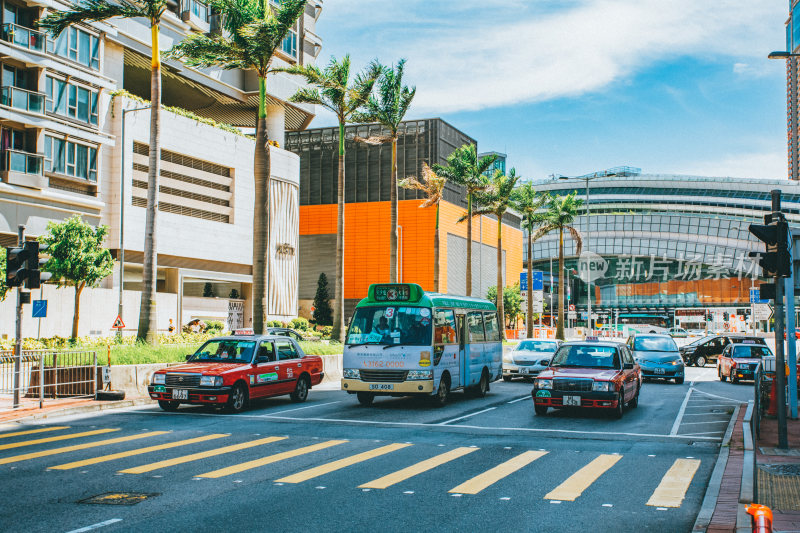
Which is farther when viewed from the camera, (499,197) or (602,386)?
(499,197)

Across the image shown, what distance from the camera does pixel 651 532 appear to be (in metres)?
6.91

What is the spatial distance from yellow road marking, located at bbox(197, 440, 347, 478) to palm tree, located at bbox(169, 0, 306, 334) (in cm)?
1470

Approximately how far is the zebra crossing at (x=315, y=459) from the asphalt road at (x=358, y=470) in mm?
29

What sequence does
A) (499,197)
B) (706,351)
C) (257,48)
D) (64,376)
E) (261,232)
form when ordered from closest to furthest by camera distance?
(64,376), (261,232), (257,48), (706,351), (499,197)

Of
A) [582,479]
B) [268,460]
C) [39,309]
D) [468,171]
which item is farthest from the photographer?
[468,171]

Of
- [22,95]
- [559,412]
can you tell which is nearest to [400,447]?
[559,412]

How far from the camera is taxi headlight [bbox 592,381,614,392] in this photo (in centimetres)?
1515

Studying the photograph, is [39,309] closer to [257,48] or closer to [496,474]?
[257,48]

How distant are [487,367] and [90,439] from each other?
11505mm

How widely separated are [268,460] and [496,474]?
3215 millimetres

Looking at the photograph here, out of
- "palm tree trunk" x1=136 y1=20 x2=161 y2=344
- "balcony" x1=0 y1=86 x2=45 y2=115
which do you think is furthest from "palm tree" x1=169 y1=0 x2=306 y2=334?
"balcony" x1=0 y1=86 x2=45 y2=115

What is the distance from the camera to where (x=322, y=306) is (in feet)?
247

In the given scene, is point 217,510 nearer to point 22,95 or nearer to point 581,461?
point 581,461

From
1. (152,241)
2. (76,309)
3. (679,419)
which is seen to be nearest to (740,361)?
(679,419)
